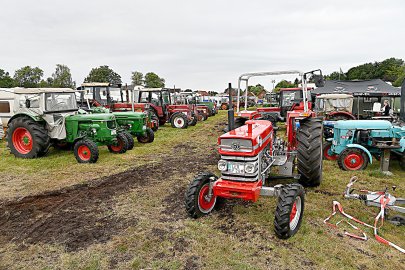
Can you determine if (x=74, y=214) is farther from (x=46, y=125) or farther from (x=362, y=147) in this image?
(x=362, y=147)

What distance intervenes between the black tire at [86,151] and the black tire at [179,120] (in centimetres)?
709

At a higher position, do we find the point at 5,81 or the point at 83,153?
the point at 5,81

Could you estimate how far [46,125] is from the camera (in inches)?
283

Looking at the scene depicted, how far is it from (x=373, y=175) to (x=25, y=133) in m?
7.99

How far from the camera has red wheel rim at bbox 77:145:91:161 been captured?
6.61 meters

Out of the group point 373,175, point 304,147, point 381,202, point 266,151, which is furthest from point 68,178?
point 373,175

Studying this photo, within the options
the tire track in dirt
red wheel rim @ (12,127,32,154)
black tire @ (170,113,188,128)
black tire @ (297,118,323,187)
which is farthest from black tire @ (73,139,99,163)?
black tire @ (170,113,188,128)

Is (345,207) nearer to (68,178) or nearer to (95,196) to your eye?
(95,196)

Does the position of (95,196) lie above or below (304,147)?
below

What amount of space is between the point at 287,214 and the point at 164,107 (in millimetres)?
11531

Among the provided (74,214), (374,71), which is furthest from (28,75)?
(374,71)

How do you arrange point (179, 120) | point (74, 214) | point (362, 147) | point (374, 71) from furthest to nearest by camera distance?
1. point (374, 71)
2. point (179, 120)
3. point (362, 147)
4. point (74, 214)

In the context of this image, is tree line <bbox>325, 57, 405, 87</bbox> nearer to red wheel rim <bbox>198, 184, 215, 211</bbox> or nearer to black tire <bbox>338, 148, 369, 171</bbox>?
black tire <bbox>338, 148, 369, 171</bbox>

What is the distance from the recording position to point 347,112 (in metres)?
11.6
